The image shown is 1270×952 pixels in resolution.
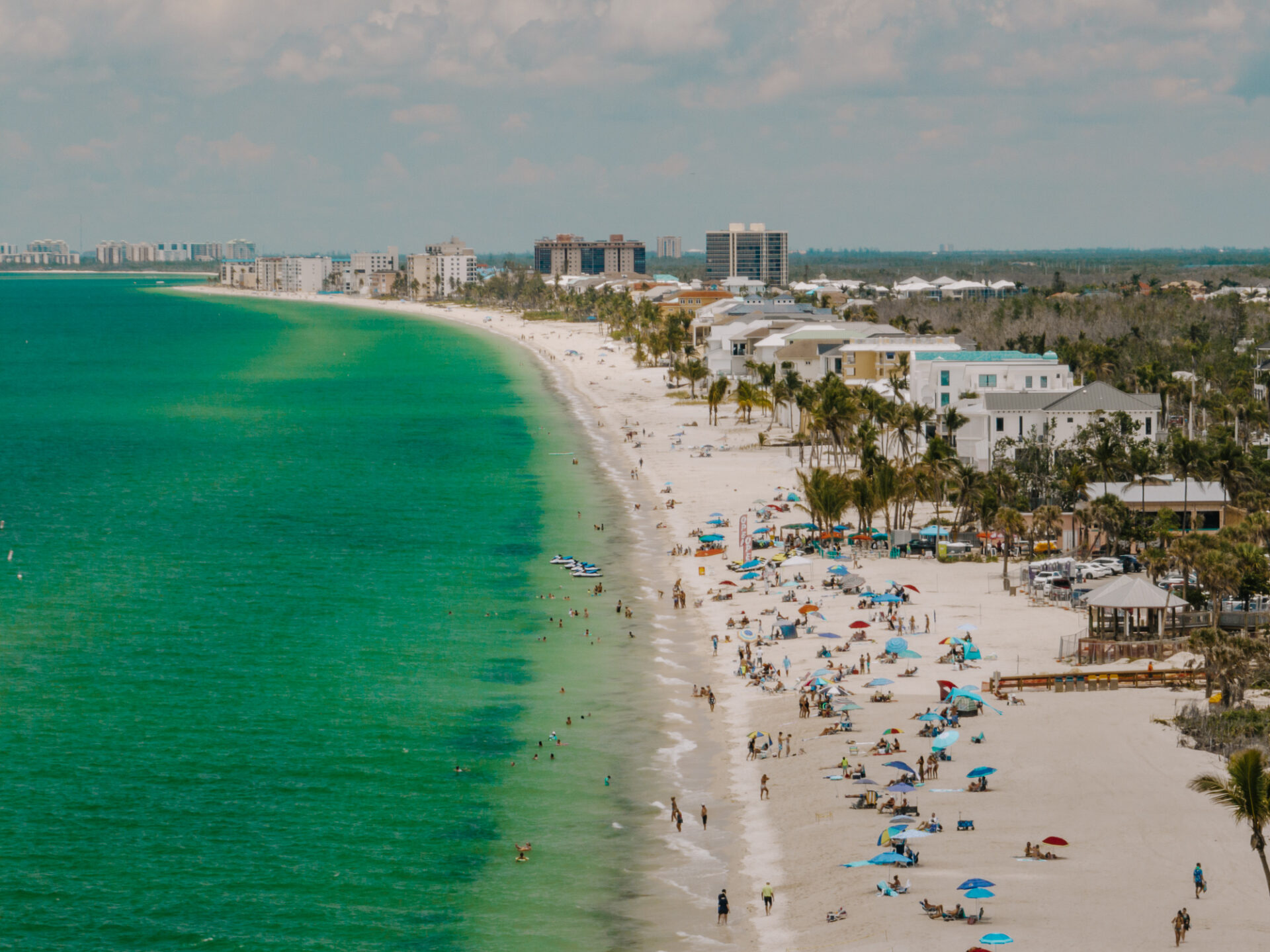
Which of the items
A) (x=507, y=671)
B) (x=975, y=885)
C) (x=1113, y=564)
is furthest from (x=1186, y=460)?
(x=975, y=885)

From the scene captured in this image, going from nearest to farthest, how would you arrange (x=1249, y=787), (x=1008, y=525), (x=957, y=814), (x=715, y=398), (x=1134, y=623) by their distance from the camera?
(x=1249, y=787) → (x=957, y=814) → (x=1134, y=623) → (x=1008, y=525) → (x=715, y=398)

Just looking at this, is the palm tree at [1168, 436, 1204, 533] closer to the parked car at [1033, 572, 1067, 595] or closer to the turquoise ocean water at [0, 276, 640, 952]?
the parked car at [1033, 572, 1067, 595]

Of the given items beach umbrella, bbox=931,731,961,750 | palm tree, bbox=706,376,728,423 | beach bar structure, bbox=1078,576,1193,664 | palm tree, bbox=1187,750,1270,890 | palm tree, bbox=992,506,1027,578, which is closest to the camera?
palm tree, bbox=1187,750,1270,890

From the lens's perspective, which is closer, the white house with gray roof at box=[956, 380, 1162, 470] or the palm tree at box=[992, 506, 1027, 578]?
the palm tree at box=[992, 506, 1027, 578]

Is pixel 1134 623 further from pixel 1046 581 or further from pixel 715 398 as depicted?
pixel 715 398

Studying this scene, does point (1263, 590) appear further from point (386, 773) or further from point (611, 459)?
point (611, 459)

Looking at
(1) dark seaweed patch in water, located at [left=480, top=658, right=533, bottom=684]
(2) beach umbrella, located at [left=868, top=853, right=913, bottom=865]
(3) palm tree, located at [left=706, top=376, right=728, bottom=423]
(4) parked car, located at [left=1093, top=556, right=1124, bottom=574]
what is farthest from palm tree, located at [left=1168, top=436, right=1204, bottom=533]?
(3) palm tree, located at [left=706, top=376, right=728, bottom=423]
